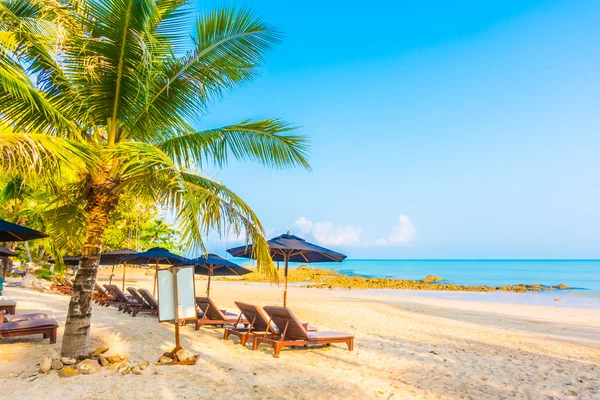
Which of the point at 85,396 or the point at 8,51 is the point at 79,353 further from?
the point at 8,51

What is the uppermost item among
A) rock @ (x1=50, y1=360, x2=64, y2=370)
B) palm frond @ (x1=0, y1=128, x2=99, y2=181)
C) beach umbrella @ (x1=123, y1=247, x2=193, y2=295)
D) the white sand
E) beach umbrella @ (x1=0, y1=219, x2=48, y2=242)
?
palm frond @ (x1=0, y1=128, x2=99, y2=181)

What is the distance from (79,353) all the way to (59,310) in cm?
662

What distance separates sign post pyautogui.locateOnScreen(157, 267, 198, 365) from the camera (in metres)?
6.13

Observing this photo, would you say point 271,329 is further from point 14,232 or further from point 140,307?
point 140,307

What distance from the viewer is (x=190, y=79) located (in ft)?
21.8

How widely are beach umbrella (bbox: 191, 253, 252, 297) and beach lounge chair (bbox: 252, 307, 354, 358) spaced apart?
12.7 ft

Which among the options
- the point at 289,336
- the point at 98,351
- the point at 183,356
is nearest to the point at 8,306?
the point at 98,351

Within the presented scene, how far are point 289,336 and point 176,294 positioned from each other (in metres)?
2.34

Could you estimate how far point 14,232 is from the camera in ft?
22.4

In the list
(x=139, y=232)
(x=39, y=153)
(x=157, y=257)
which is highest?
(x=139, y=232)

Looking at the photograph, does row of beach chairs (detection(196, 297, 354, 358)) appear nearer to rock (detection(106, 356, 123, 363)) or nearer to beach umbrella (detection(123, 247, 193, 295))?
rock (detection(106, 356, 123, 363))

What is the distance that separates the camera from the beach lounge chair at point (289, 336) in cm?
724

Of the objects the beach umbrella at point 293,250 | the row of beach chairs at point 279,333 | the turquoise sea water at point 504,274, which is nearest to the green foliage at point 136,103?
the row of beach chairs at point 279,333

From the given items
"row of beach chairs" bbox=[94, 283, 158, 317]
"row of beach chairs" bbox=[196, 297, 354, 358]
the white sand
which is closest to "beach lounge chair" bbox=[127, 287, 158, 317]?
"row of beach chairs" bbox=[94, 283, 158, 317]
